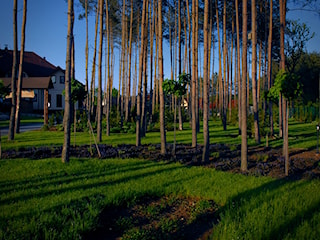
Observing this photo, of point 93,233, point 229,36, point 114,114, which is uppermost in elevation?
point 229,36

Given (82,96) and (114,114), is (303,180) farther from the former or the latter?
(114,114)

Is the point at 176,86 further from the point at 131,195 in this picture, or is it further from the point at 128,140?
the point at 131,195

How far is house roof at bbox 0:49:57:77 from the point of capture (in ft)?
130

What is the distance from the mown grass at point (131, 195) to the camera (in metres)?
3.77

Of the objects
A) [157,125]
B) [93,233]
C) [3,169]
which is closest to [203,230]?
[93,233]

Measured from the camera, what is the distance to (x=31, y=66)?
145 ft

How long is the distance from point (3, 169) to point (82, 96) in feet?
15.4

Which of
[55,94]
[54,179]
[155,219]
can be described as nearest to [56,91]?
[55,94]

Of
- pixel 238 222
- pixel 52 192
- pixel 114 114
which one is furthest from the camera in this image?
pixel 114 114

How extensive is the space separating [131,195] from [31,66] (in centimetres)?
4457

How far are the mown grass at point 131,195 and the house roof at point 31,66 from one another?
120ft

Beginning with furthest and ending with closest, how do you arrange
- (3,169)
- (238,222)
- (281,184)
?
(3,169), (281,184), (238,222)

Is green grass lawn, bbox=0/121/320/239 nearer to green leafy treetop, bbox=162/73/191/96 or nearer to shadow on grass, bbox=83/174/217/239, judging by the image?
shadow on grass, bbox=83/174/217/239

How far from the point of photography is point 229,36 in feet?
95.2
